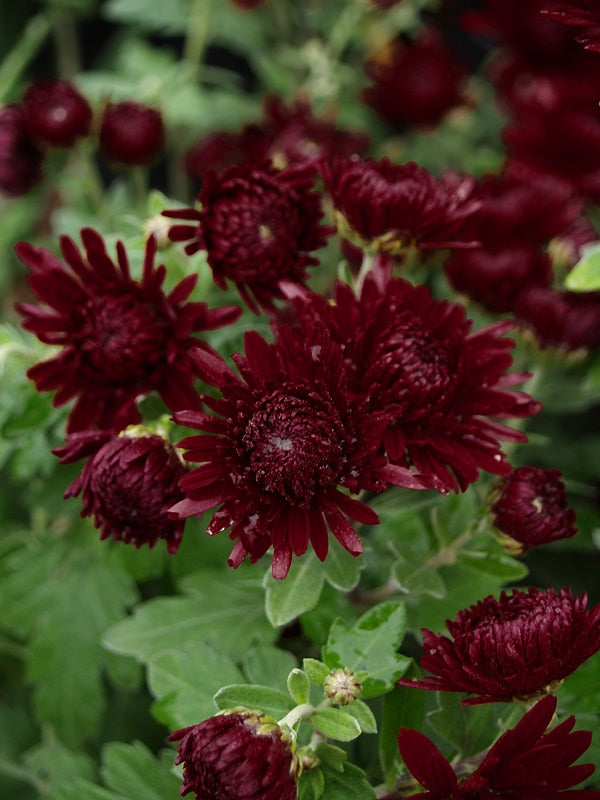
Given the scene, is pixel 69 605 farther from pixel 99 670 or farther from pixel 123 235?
pixel 123 235

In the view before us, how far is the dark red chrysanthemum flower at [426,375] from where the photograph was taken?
1.78ft

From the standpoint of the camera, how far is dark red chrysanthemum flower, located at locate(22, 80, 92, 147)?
0.85 m

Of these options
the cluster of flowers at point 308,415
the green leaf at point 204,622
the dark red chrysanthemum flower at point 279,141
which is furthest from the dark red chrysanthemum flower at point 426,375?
the dark red chrysanthemum flower at point 279,141

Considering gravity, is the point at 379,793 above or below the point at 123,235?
below

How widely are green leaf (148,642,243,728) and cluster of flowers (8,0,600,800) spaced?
10 centimetres

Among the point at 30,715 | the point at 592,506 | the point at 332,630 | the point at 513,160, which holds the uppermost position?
the point at 513,160

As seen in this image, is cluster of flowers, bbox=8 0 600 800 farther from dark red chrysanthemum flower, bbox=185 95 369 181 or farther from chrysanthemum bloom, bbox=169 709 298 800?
dark red chrysanthemum flower, bbox=185 95 369 181

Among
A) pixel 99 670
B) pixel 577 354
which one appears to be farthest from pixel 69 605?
pixel 577 354

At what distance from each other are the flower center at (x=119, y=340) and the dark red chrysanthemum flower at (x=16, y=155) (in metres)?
0.35

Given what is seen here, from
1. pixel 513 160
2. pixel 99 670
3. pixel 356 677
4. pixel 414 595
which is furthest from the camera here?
pixel 513 160

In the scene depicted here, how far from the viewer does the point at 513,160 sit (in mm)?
958

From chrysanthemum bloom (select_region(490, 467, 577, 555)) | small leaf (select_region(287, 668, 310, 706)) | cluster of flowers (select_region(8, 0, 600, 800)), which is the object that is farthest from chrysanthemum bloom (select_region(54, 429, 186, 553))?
chrysanthemum bloom (select_region(490, 467, 577, 555))

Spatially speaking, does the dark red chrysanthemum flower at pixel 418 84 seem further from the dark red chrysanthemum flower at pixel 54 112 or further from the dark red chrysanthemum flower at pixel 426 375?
the dark red chrysanthemum flower at pixel 426 375

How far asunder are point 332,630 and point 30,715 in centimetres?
54
